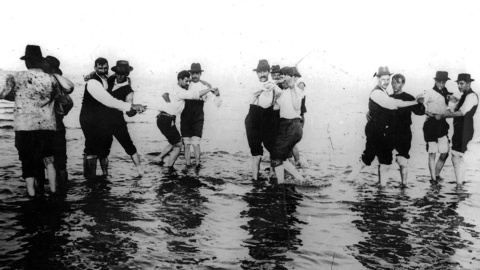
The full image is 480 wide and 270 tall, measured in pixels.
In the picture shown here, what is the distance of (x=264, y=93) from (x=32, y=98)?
3583mm

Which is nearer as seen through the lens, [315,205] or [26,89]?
[26,89]

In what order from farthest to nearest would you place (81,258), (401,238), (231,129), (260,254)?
(231,129)
(401,238)
(260,254)
(81,258)

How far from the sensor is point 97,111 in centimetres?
729

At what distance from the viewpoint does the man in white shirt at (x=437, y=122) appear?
8180 millimetres

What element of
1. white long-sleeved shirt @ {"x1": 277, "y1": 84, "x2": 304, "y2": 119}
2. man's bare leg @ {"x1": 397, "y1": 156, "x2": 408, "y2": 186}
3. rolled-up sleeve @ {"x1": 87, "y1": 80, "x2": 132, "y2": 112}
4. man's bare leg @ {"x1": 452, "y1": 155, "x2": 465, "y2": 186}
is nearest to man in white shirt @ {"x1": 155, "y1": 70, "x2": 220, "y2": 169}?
rolled-up sleeve @ {"x1": 87, "y1": 80, "x2": 132, "y2": 112}

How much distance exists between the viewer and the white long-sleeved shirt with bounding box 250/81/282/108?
7343 mm

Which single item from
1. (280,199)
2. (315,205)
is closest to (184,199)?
(280,199)

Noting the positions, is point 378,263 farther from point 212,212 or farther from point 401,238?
point 212,212

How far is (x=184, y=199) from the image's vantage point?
6641mm

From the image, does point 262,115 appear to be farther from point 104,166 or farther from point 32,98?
point 32,98

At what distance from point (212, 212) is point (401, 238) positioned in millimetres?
2462

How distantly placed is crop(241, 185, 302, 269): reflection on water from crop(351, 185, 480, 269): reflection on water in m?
0.79

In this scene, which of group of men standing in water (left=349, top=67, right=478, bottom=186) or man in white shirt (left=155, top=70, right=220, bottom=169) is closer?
group of men standing in water (left=349, top=67, right=478, bottom=186)

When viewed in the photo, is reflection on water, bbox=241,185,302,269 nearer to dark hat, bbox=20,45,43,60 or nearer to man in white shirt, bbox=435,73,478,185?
man in white shirt, bbox=435,73,478,185
